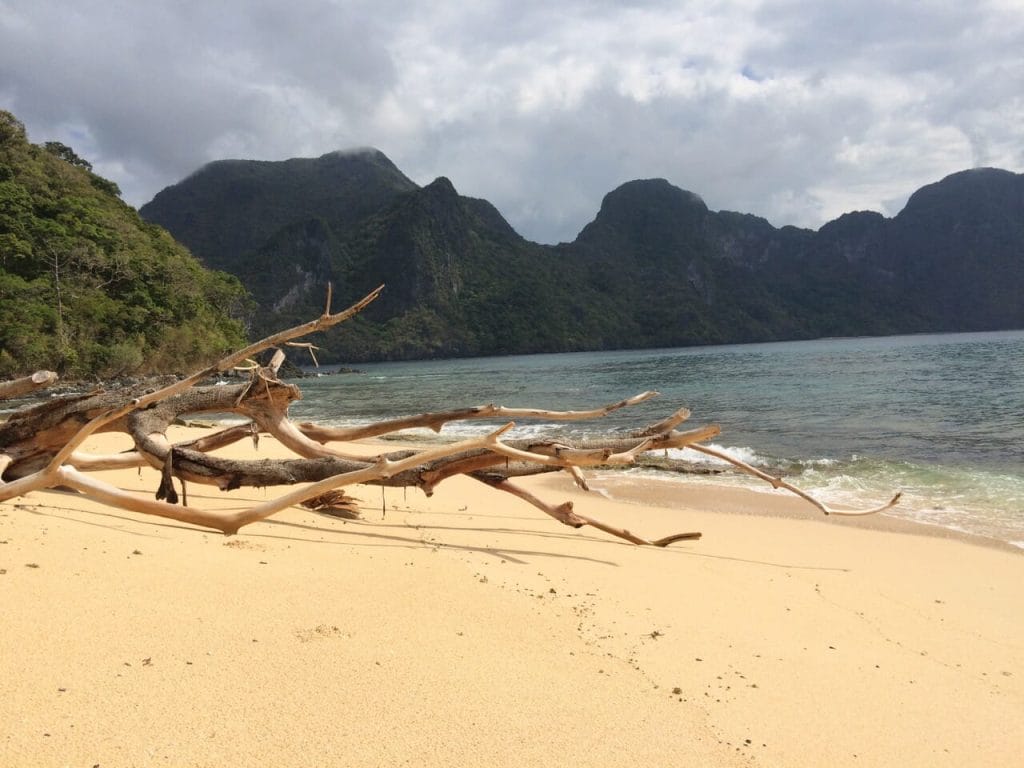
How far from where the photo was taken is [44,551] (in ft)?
11.1

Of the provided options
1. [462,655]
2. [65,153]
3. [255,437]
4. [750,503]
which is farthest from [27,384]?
[65,153]

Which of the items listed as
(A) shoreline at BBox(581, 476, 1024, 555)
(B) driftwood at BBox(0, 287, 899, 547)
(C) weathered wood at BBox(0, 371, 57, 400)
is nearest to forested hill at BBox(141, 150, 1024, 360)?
(A) shoreline at BBox(581, 476, 1024, 555)

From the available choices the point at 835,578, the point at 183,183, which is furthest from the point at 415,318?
the point at 835,578

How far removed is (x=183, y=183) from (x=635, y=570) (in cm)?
21551

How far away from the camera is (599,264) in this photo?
16200cm

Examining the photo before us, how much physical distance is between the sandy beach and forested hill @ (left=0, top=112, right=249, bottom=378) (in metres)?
36.3

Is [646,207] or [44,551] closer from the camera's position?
[44,551]

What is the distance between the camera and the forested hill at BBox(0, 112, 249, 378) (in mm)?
34469

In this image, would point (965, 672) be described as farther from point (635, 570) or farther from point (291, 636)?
point (291, 636)

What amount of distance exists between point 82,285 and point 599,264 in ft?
439

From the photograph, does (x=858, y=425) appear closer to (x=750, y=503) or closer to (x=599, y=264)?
(x=750, y=503)

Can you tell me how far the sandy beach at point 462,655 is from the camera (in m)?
2.10

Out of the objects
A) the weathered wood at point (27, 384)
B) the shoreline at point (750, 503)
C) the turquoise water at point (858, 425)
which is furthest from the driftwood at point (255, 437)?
the turquoise water at point (858, 425)

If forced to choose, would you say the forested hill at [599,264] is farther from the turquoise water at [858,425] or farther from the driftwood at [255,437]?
the driftwood at [255,437]
